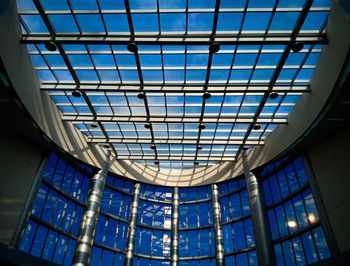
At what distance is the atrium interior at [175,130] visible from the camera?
14359mm

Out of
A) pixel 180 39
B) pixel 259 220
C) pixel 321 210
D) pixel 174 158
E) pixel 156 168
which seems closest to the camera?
pixel 180 39

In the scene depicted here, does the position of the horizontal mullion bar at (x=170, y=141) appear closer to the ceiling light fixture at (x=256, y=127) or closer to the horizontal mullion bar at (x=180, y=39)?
the ceiling light fixture at (x=256, y=127)

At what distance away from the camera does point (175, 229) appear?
27547 mm

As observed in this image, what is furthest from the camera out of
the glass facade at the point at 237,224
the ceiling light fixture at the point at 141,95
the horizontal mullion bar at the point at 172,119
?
the glass facade at the point at 237,224

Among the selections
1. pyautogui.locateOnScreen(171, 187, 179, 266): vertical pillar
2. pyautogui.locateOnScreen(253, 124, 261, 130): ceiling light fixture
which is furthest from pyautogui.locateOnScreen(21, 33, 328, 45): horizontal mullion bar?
pyautogui.locateOnScreen(171, 187, 179, 266): vertical pillar

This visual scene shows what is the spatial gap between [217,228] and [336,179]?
1215 cm

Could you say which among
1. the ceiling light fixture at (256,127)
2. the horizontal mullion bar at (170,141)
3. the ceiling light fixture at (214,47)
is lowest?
the ceiling light fixture at (214,47)

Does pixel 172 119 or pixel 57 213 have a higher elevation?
pixel 172 119

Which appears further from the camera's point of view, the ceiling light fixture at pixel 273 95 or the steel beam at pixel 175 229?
the steel beam at pixel 175 229

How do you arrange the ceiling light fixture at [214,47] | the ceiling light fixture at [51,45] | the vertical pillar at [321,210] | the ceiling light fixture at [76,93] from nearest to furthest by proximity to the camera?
the ceiling light fixture at [214,47]
the ceiling light fixture at [51,45]
the vertical pillar at [321,210]
the ceiling light fixture at [76,93]

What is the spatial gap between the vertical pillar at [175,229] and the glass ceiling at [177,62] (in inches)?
280

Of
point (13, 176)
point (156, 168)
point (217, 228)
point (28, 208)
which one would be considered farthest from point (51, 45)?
point (217, 228)

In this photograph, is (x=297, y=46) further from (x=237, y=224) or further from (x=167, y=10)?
(x=237, y=224)

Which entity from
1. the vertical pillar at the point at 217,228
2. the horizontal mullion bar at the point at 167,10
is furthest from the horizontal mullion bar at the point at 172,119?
the horizontal mullion bar at the point at 167,10
